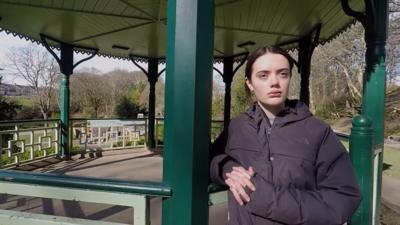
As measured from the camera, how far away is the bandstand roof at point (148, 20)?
→ 17.8 ft

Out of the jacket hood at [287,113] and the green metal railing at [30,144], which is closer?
the jacket hood at [287,113]

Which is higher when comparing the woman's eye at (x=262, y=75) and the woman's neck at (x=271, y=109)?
the woman's eye at (x=262, y=75)

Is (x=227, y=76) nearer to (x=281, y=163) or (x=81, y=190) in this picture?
(x=81, y=190)

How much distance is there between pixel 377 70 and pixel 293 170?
2.45 m

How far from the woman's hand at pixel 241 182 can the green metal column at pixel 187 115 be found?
0.22m

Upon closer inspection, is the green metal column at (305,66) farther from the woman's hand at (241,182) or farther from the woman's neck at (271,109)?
the woman's hand at (241,182)

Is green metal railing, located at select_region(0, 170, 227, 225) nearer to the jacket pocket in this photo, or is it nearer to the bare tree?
the jacket pocket

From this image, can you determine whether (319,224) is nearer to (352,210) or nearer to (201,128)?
(352,210)

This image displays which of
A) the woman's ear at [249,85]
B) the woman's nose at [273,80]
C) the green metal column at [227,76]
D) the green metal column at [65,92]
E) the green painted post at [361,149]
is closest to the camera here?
the woman's nose at [273,80]

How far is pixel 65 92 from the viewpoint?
871cm

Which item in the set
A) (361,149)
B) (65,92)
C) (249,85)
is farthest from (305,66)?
(249,85)

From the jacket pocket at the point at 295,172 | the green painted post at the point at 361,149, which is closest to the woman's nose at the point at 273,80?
the jacket pocket at the point at 295,172

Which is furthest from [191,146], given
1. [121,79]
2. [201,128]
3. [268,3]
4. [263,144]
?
[121,79]

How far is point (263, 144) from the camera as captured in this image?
1.31 meters
